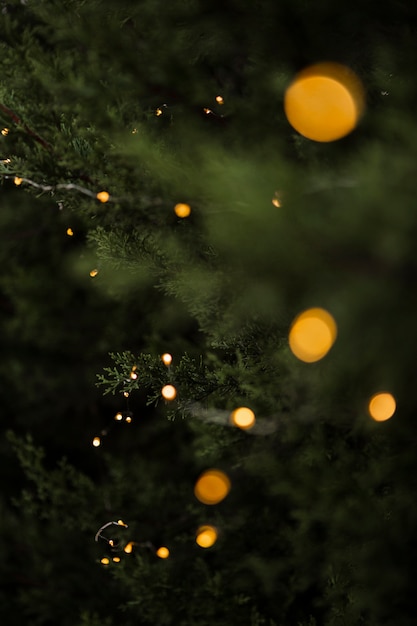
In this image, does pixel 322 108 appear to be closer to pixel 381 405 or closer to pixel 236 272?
pixel 236 272

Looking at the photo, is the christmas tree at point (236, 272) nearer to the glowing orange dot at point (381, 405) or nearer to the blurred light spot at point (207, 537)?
the glowing orange dot at point (381, 405)

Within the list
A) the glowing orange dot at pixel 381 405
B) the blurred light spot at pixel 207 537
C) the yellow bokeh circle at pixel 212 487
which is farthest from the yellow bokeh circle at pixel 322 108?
the yellow bokeh circle at pixel 212 487

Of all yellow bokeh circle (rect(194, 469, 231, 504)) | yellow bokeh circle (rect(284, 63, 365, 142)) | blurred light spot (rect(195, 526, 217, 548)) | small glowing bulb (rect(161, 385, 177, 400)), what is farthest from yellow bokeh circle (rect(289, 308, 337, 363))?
yellow bokeh circle (rect(194, 469, 231, 504))

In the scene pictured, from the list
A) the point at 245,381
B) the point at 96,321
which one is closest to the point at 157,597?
the point at 245,381

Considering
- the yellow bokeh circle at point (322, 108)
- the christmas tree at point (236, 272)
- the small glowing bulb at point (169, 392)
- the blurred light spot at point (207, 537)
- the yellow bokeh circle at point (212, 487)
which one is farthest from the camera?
the yellow bokeh circle at point (212, 487)

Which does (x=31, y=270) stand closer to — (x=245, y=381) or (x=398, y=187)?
(x=245, y=381)

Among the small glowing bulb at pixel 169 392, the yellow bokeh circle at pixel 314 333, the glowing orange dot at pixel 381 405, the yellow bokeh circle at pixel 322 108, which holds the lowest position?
the glowing orange dot at pixel 381 405

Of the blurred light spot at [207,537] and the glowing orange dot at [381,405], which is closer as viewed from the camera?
the glowing orange dot at [381,405]
